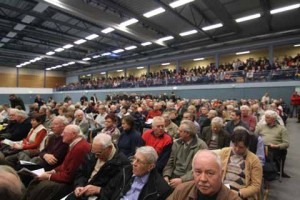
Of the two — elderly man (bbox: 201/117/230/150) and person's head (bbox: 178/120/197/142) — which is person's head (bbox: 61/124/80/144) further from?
elderly man (bbox: 201/117/230/150)

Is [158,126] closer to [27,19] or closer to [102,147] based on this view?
[102,147]

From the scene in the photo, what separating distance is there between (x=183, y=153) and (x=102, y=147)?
1.07 m

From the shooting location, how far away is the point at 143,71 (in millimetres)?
27297

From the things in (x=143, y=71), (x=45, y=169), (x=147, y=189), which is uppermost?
(x=143, y=71)

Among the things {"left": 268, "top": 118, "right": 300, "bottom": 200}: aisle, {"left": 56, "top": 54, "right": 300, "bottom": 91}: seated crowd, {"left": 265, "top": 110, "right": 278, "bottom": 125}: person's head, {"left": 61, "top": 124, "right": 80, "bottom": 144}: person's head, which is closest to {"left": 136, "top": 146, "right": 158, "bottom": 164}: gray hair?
{"left": 61, "top": 124, "right": 80, "bottom": 144}: person's head

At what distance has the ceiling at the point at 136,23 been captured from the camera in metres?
11.0

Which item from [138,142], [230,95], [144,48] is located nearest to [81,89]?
[144,48]

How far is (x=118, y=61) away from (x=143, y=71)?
10.2ft

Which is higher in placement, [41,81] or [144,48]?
[144,48]

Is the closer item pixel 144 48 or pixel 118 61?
pixel 144 48

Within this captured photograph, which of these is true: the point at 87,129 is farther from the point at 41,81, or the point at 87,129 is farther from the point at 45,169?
the point at 41,81

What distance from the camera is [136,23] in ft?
48.0

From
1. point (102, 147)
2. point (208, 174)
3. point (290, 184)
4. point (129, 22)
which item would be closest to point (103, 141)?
point (102, 147)

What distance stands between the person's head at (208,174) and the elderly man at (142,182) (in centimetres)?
60
